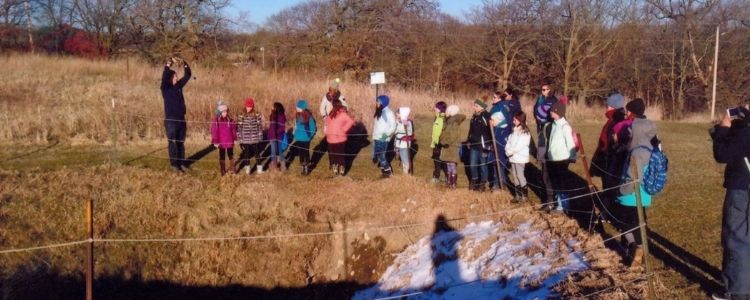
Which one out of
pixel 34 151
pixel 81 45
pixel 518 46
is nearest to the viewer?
pixel 34 151

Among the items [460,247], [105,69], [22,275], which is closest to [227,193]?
[22,275]

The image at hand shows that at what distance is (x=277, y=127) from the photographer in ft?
Result: 36.8

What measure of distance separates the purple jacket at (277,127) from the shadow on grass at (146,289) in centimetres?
287

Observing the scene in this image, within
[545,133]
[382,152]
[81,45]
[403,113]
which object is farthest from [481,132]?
[81,45]

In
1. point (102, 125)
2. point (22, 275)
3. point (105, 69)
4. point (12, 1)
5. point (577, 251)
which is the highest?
point (12, 1)

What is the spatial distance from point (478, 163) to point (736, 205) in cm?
493

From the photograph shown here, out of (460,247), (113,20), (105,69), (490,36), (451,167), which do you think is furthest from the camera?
(113,20)

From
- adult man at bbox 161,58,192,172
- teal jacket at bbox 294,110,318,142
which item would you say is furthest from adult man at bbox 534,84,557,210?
adult man at bbox 161,58,192,172

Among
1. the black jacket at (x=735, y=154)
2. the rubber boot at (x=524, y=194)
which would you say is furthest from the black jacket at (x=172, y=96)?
the black jacket at (x=735, y=154)

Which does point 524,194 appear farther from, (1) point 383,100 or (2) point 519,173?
(1) point 383,100

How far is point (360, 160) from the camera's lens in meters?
13.1

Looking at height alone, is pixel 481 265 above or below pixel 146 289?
above

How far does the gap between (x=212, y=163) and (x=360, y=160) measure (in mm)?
3034

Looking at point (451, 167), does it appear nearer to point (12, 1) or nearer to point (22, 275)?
point (22, 275)
